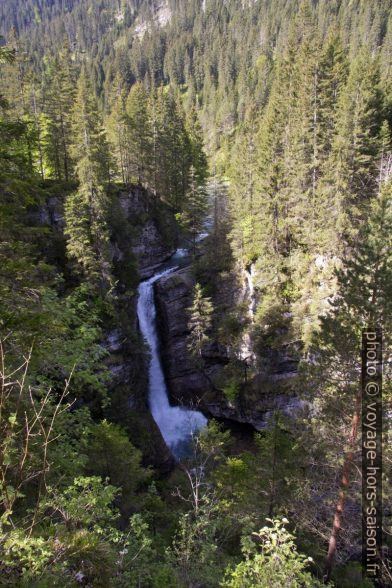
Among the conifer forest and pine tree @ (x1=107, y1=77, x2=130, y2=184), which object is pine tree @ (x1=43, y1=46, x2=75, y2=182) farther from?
pine tree @ (x1=107, y1=77, x2=130, y2=184)

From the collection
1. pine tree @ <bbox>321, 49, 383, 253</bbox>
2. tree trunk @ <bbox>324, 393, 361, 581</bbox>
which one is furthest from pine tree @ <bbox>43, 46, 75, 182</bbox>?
tree trunk @ <bbox>324, 393, 361, 581</bbox>

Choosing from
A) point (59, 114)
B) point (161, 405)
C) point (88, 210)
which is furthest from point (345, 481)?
point (59, 114)

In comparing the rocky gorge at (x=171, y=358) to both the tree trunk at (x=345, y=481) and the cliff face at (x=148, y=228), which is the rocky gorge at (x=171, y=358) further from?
the tree trunk at (x=345, y=481)

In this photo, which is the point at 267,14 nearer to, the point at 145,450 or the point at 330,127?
the point at 330,127

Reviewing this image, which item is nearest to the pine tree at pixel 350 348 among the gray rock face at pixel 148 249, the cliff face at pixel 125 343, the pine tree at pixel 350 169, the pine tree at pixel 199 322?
the cliff face at pixel 125 343

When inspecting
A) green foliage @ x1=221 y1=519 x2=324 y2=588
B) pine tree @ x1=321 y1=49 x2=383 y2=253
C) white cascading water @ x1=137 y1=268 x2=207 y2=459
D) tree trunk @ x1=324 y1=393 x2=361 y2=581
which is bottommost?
white cascading water @ x1=137 y1=268 x2=207 y2=459

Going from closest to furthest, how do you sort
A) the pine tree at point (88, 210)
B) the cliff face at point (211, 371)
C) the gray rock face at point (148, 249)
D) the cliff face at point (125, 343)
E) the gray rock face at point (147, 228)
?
the cliff face at point (125, 343) → the pine tree at point (88, 210) → the cliff face at point (211, 371) → the gray rock face at point (147, 228) → the gray rock face at point (148, 249)
